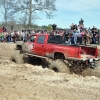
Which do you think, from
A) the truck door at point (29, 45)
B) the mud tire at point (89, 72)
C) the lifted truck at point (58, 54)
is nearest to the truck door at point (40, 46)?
the lifted truck at point (58, 54)

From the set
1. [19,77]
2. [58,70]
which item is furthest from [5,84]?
[58,70]

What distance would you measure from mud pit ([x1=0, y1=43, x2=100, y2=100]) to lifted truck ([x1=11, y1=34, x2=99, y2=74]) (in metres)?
0.90

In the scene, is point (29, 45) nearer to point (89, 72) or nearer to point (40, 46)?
point (40, 46)

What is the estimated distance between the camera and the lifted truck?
10664 mm

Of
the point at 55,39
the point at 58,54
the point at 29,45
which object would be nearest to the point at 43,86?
the point at 58,54

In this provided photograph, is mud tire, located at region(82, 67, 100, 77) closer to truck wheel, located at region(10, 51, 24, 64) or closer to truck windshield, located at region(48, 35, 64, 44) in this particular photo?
truck windshield, located at region(48, 35, 64, 44)

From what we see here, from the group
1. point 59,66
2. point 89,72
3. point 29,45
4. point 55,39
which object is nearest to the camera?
point 59,66

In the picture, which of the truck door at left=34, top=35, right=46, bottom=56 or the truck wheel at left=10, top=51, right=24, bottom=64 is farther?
the truck wheel at left=10, top=51, right=24, bottom=64

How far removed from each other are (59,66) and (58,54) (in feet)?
3.20

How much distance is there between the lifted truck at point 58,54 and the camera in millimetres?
10664

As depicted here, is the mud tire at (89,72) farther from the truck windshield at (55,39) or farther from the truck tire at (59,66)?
the truck windshield at (55,39)

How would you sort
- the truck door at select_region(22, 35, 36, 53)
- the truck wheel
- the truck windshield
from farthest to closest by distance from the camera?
the truck wheel → the truck door at select_region(22, 35, 36, 53) → the truck windshield

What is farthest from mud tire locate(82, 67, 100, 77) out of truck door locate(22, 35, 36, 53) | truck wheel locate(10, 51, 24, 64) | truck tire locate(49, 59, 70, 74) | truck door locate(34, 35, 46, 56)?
truck wheel locate(10, 51, 24, 64)

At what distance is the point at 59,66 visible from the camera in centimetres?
1065
